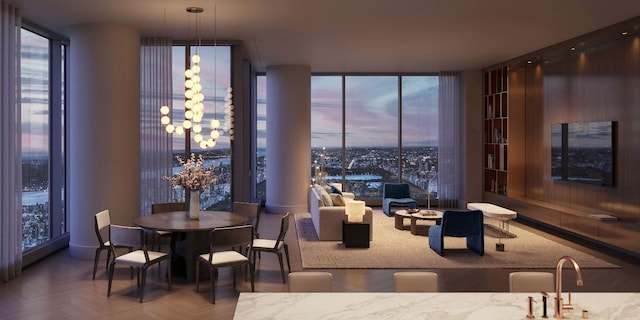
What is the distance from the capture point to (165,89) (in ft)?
26.3

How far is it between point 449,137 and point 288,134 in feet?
13.1

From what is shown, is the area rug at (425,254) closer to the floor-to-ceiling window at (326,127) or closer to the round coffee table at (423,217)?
the round coffee table at (423,217)

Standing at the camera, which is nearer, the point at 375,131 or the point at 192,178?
the point at 192,178

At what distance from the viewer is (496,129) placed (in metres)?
11.7

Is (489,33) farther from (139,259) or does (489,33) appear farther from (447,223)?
(139,259)

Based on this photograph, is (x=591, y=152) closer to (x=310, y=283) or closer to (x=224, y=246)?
(x=224, y=246)

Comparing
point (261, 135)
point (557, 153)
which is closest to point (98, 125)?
point (261, 135)

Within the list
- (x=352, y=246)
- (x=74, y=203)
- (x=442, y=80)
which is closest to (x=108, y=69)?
(x=74, y=203)

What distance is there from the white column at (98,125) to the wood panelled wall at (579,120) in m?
7.05

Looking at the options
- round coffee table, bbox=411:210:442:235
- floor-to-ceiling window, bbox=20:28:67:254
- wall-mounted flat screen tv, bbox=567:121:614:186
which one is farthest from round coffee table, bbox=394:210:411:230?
floor-to-ceiling window, bbox=20:28:67:254

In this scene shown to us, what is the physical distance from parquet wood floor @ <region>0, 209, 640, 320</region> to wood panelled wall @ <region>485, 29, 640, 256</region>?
3.08 feet

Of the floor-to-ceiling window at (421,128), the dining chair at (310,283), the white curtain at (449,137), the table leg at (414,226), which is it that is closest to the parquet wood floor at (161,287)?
the dining chair at (310,283)

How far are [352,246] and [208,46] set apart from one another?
3.95 meters

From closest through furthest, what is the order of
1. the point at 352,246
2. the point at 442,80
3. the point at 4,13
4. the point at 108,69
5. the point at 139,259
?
the point at 139,259, the point at 4,13, the point at 108,69, the point at 352,246, the point at 442,80
